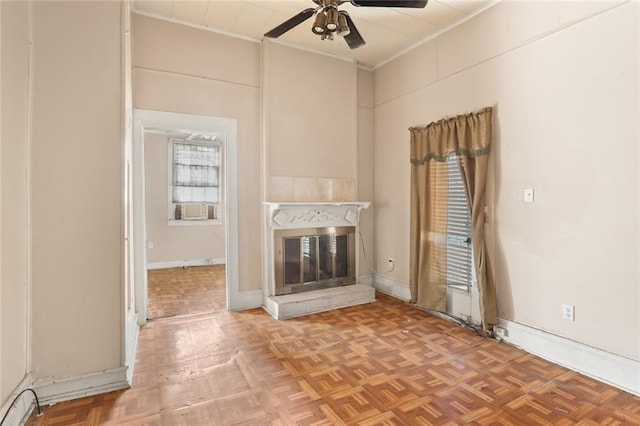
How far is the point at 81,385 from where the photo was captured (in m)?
2.16

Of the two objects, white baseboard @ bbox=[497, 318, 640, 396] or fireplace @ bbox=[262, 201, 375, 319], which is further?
fireplace @ bbox=[262, 201, 375, 319]

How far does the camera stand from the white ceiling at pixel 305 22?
324 centimetres

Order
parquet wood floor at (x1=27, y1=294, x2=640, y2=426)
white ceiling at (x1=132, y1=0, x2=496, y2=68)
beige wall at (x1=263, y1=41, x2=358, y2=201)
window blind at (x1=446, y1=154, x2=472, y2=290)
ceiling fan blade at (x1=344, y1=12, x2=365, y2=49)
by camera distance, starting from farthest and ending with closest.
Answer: beige wall at (x1=263, y1=41, x2=358, y2=201), window blind at (x1=446, y1=154, x2=472, y2=290), white ceiling at (x1=132, y1=0, x2=496, y2=68), ceiling fan blade at (x1=344, y1=12, x2=365, y2=49), parquet wood floor at (x1=27, y1=294, x2=640, y2=426)

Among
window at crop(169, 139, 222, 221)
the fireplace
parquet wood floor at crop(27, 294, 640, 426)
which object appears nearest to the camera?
parquet wood floor at crop(27, 294, 640, 426)

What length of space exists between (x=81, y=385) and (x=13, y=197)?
4.12ft

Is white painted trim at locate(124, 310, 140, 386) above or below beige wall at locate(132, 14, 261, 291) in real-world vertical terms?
below

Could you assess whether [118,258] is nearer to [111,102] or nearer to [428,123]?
[111,102]

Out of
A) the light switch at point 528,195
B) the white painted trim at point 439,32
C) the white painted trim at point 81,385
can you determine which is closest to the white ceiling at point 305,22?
the white painted trim at point 439,32

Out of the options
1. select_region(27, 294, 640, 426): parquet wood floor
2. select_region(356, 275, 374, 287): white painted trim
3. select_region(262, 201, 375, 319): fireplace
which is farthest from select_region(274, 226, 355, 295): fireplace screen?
select_region(27, 294, 640, 426): parquet wood floor

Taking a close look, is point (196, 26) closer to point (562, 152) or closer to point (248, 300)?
point (248, 300)

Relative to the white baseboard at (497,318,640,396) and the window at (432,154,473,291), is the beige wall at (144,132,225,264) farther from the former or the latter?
the white baseboard at (497,318,640,396)

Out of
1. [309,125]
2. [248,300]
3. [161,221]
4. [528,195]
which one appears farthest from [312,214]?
[161,221]

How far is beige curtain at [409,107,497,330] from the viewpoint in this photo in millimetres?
3094

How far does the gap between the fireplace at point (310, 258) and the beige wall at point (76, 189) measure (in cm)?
179
